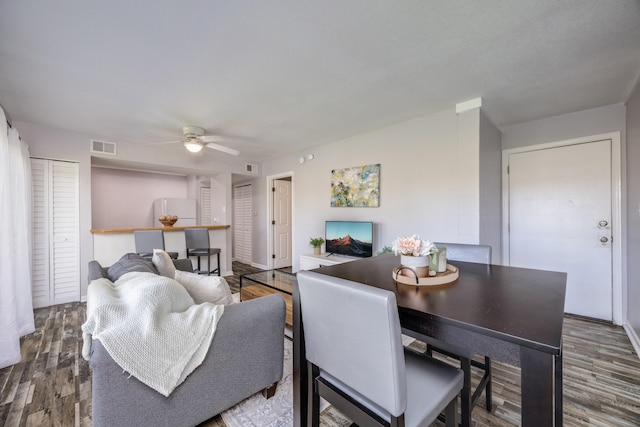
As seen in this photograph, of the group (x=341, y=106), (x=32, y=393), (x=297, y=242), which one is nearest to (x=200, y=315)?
(x=32, y=393)

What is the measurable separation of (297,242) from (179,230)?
2.04 meters

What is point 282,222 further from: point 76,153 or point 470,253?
point 470,253

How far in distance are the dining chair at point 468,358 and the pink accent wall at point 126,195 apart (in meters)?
6.53

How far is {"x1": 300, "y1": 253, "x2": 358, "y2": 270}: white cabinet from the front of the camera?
381cm

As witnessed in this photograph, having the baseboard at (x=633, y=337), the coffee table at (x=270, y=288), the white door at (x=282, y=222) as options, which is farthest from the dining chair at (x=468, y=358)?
the white door at (x=282, y=222)

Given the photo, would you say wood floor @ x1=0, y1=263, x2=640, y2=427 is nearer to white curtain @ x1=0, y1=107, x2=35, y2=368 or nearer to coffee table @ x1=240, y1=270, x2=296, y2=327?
white curtain @ x1=0, y1=107, x2=35, y2=368

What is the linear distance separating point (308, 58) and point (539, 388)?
7.22 feet

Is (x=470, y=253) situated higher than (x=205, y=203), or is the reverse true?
(x=205, y=203)

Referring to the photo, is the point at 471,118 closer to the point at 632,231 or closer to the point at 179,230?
the point at 632,231

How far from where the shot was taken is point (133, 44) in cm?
181

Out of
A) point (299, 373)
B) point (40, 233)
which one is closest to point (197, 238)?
point (40, 233)

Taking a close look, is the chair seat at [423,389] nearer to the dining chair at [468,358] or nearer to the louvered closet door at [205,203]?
the dining chair at [468,358]

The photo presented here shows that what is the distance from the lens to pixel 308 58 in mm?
1995

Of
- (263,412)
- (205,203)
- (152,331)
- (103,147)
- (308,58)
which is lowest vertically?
(263,412)
